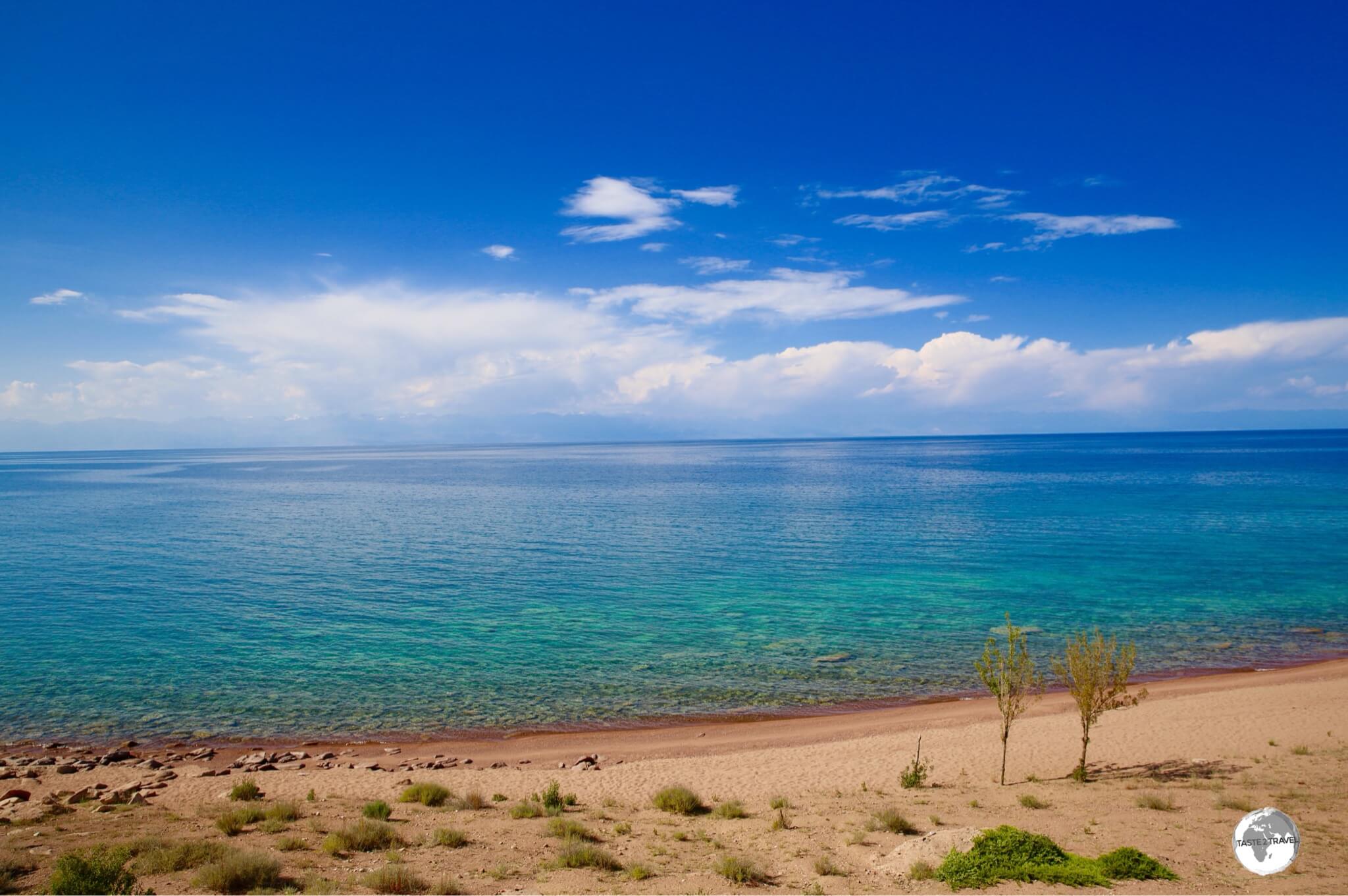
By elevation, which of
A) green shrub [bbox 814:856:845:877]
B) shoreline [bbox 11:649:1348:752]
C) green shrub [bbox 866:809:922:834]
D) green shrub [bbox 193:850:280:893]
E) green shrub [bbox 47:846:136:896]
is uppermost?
green shrub [bbox 47:846:136:896]

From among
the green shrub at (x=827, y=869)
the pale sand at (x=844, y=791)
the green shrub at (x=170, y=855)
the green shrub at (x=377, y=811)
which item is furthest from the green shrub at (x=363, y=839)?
the green shrub at (x=827, y=869)

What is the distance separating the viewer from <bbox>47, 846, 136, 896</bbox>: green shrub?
13.1m

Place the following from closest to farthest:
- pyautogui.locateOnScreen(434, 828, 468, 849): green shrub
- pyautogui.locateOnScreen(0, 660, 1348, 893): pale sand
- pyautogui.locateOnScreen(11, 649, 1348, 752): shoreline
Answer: pyautogui.locateOnScreen(0, 660, 1348, 893): pale sand
pyautogui.locateOnScreen(434, 828, 468, 849): green shrub
pyautogui.locateOnScreen(11, 649, 1348, 752): shoreline

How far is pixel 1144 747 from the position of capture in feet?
86.0

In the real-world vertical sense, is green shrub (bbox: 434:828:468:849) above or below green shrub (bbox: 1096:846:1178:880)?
below

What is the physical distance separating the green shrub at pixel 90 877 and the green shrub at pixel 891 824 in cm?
1621

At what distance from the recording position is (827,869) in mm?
15539

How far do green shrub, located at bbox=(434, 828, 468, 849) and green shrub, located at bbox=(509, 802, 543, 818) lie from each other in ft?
7.60

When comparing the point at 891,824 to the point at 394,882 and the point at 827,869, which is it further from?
the point at 394,882

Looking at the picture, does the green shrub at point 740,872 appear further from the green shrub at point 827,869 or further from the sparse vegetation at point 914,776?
the sparse vegetation at point 914,776

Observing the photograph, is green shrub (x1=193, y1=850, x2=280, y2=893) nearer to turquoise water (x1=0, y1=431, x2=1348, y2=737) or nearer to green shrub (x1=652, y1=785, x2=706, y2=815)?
green shrub (x1=652, y1=785, x2=706, y2=815)

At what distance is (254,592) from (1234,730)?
58.2 metres

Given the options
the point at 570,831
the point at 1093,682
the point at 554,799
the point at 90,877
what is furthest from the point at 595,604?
the point at 90,877

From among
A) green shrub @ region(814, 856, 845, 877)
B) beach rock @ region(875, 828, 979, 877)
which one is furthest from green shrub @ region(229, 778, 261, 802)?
beach rock @ region(875, 828, 979, 877)
